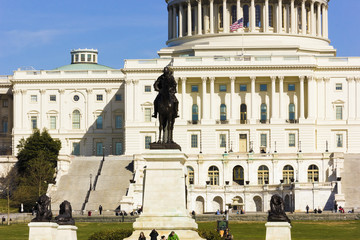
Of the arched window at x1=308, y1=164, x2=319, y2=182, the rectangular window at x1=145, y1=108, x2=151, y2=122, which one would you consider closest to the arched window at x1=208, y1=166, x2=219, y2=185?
the arched window at x1=308, y1=164, x2=319, y2=182

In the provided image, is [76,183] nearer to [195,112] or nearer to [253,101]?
[195,112]

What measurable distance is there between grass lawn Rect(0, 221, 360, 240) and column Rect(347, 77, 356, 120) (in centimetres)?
5258

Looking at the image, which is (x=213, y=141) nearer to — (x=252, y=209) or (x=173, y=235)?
(x=252, y=209)

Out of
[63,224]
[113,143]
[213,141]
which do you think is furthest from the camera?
[113,143]

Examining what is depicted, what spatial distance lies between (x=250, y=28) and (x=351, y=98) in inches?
774

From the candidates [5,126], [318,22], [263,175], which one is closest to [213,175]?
[263,175]

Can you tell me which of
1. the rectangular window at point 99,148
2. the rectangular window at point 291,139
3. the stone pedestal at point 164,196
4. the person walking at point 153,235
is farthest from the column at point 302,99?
the person walking at point 153,235

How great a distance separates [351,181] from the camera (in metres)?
120

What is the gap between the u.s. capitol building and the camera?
122 meters

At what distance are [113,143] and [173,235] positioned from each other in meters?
107

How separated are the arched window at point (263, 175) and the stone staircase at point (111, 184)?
581 inches

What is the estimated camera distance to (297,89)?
146500 millimetres

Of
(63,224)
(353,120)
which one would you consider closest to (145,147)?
(353,120)

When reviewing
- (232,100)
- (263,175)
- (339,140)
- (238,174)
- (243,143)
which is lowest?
(263,175)
